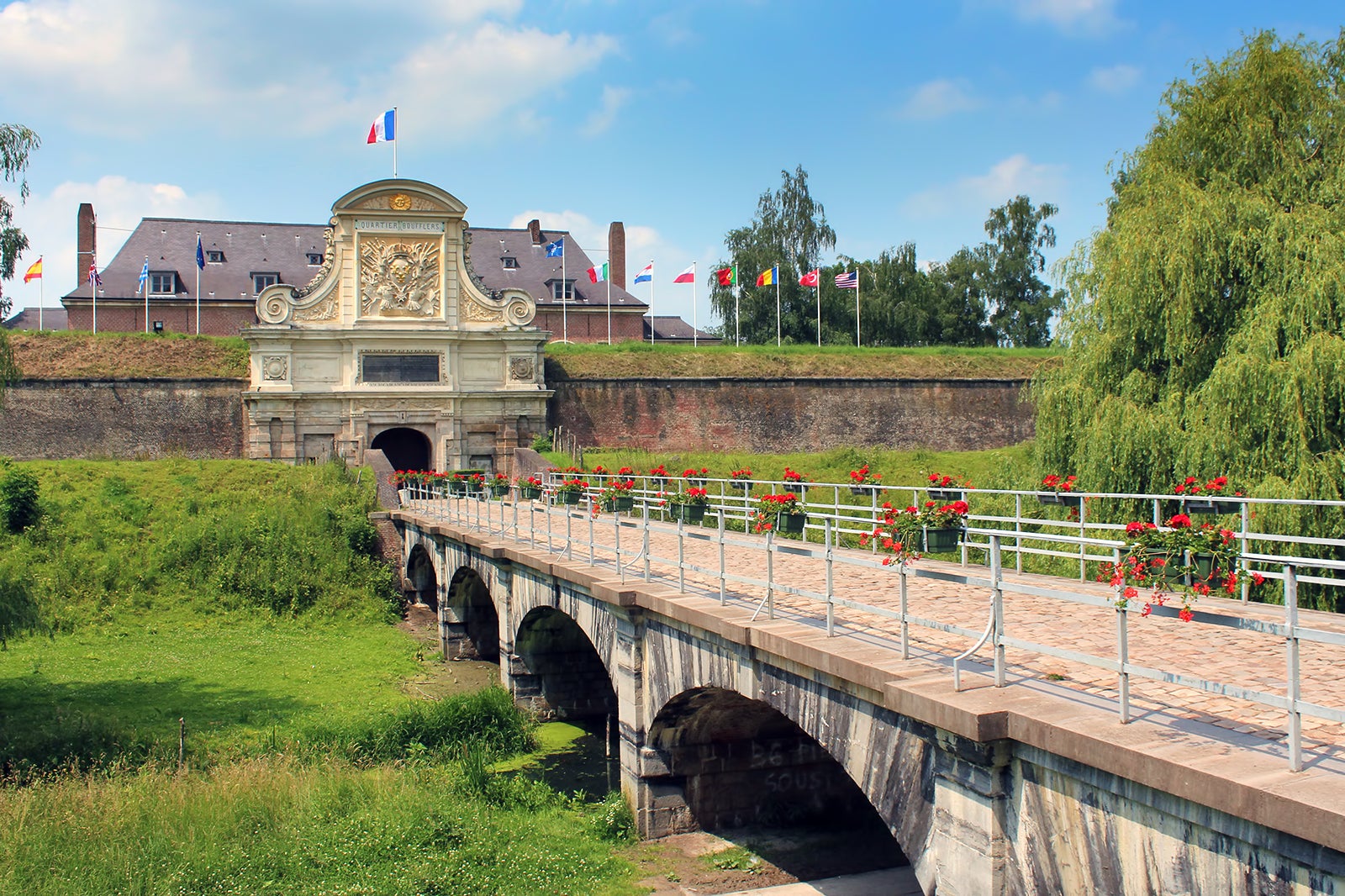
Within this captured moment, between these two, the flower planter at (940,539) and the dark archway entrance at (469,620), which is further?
the dark archway entrance at (469,620)

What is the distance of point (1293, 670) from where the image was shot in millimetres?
4328

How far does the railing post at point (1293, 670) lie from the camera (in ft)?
14.1

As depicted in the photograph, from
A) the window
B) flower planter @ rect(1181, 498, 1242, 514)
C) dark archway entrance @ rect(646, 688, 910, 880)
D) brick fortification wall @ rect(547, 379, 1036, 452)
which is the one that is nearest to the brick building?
the window

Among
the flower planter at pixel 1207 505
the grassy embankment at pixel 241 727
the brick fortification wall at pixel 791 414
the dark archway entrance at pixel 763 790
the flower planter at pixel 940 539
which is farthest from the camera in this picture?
the brick fortification wall at pixel 791 414

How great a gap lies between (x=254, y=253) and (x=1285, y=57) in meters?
38.2

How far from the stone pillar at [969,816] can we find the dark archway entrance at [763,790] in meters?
4.81

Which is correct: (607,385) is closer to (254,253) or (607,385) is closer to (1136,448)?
(254,253)

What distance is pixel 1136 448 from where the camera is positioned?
15.0m

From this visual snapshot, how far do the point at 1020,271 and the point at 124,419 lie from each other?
40306 millimetres

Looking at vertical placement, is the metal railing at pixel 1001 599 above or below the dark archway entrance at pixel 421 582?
above

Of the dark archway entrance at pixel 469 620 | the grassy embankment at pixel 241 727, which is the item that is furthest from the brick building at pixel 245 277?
the dark archway entrance at pixel 469 620

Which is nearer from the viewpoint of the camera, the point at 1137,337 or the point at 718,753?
the point at 718,753

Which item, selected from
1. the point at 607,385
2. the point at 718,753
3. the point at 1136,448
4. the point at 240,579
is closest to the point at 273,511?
the point at 240,579

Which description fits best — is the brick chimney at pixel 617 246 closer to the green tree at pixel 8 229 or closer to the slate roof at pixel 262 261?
the slate roof at pixel 262 261
